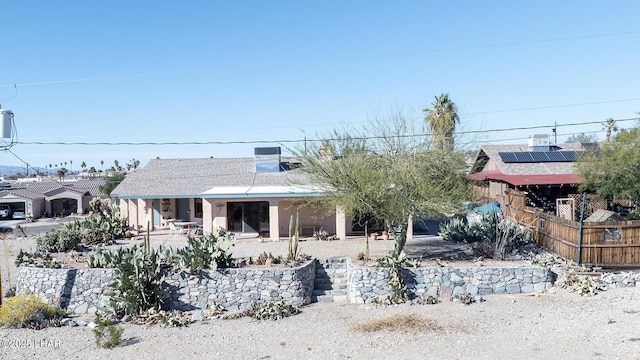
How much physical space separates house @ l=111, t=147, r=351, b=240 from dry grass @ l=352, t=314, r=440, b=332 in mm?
7202

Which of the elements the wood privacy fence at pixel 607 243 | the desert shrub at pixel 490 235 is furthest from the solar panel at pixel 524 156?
the wood privacy fence at pixel 607 243

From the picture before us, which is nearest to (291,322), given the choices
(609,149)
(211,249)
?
(211,249)

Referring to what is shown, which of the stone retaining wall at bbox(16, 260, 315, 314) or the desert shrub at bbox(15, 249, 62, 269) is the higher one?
the desert shrub at bbox(15, 249, 62, 269)

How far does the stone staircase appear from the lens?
1577cm

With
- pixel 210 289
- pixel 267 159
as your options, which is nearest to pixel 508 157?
pixel 267 159

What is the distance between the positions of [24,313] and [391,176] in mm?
12306

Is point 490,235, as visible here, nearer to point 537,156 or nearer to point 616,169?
point 616,169

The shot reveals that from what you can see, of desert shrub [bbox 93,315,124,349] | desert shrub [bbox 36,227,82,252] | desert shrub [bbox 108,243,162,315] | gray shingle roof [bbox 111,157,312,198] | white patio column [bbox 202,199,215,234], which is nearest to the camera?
desert shrub [bbox 93,315,124,349]

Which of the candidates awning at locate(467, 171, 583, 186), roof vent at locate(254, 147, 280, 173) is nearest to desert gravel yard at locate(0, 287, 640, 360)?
awning at locate(467, 171, 583, 186)

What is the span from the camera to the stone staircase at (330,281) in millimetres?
15766

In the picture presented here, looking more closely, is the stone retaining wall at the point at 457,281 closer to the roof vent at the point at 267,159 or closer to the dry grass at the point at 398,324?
the dry grass at the point at 398,324

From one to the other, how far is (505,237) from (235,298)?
10135mm

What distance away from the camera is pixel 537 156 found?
1034 inches

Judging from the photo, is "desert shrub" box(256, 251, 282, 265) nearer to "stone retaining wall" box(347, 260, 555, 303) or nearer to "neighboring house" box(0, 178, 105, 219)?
"stone retaining wall" box(347, 260, 555, 303)
